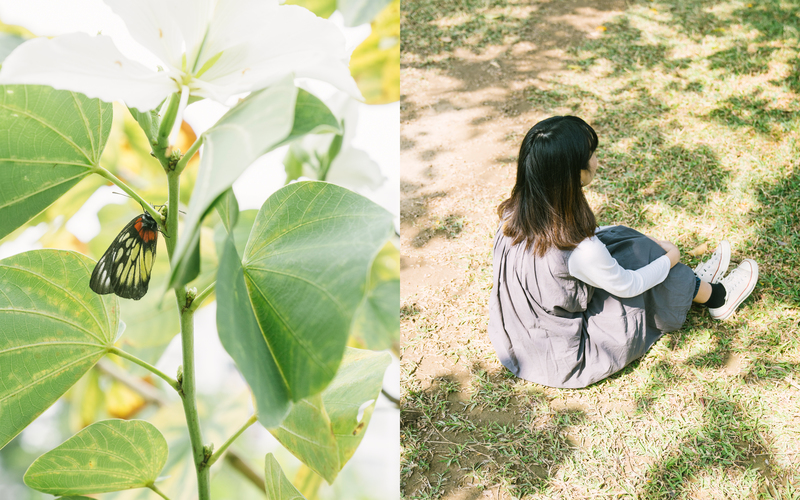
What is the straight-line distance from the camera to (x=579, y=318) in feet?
6.43

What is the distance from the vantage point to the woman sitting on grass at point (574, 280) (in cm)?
168

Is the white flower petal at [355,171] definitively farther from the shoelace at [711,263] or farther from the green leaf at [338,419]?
the shoelace at [711,263]

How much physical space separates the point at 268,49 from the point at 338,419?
284mm

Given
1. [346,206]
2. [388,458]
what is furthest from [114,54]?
[388,458]

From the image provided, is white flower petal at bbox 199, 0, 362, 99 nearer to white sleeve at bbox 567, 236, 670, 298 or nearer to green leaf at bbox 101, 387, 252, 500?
green leaf at bbox 101, 387, 252, 500

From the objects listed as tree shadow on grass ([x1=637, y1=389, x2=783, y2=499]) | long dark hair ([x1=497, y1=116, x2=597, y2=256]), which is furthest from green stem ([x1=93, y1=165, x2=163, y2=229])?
tree shadow on grass ([x1=637, y1=389, x2=783, y2=499])

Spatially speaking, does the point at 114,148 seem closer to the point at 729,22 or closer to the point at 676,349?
the point at 676,349

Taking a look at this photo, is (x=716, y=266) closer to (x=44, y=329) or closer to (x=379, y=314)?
(x=379, y=314)

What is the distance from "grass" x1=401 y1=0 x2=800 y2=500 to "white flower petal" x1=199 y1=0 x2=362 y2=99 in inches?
65.2

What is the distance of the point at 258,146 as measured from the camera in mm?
230

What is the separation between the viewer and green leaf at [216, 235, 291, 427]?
0.26 meters

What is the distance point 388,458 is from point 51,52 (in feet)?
1.83

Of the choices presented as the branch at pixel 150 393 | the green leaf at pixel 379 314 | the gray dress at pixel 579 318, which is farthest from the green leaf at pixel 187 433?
the gray dress at pixel 579 318

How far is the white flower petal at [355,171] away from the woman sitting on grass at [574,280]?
3.67 feet
